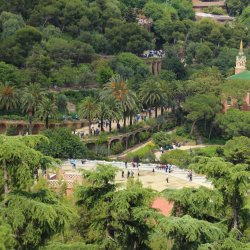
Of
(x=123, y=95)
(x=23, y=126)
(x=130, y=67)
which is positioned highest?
(x=130, y=67)

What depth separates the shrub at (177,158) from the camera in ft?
165

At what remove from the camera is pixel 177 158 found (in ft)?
168

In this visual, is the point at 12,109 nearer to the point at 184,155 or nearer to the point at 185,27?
the point at 184,155

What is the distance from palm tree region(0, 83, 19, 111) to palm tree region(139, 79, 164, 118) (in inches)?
450

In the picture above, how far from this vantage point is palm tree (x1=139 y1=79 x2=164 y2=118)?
61406 millimetres

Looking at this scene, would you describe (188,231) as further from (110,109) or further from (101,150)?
(110,109)

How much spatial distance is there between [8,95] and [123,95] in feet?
30.7

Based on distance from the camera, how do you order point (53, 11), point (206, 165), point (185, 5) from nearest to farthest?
point (206, 165)
point (53, 11)
point (185, 5)

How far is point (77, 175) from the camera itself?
4259 centimetres

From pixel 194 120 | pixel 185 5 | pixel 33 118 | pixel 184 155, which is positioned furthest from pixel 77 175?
pixel 185 5

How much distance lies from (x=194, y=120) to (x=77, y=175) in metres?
20.6

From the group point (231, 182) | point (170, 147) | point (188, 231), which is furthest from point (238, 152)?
point (188, 231)

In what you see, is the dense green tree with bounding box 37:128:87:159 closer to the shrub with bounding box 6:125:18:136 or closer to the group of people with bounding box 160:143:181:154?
the shrub with bounding box 6:125:18:136

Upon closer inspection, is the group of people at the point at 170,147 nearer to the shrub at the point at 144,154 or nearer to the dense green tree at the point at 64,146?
the shrub at the point at 144,154
